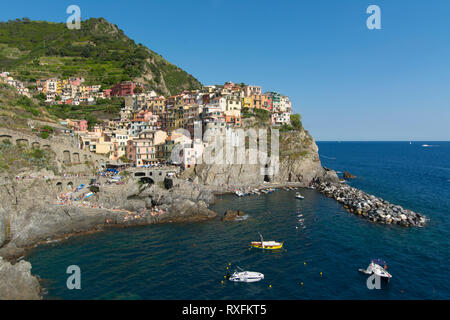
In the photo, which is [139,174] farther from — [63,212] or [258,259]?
[258,259]

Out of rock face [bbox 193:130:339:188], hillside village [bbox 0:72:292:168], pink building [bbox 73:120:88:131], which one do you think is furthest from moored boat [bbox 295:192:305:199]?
pink building [bbox 73:120:88:131]

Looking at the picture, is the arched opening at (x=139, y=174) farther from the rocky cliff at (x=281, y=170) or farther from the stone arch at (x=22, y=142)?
the stone arch at (x=22, y=142)

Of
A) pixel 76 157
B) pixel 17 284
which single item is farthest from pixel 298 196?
pixel 76 157

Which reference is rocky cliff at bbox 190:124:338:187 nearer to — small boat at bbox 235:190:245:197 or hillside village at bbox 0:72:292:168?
small boat at bbox 235:190:245:197

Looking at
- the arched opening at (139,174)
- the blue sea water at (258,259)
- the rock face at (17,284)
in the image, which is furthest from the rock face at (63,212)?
the arched opening at (139,174)

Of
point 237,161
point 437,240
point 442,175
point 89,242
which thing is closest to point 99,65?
point 237,161

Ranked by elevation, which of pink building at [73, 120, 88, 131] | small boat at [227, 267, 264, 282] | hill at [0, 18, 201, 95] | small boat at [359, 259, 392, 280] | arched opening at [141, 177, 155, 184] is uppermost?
hill at [0, 18, 201, 95]

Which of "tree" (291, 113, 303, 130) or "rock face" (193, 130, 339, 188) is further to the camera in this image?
"tree" (291, 113, 303, 130)
